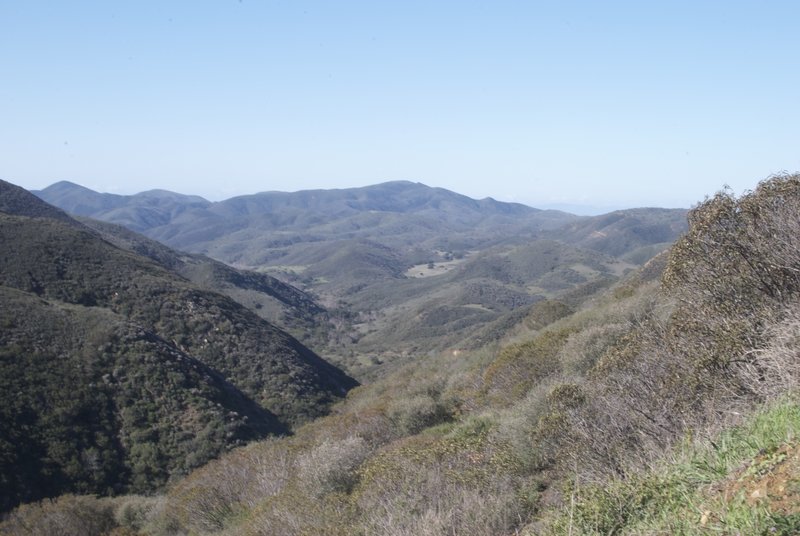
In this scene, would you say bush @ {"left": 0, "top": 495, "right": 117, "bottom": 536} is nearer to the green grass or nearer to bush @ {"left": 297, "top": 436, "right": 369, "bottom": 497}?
bush @ {"left": 297, "top": 436, "right": 369, "bottom": 497}

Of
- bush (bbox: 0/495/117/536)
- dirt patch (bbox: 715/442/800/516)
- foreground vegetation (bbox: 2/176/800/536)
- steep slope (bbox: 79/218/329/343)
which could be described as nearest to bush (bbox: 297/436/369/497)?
foreground vegetation (bbox: 2/176/800/536)

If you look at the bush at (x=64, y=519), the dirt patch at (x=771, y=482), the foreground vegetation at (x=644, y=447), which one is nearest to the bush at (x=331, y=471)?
the foreground vegetation at (x=644, y=447)

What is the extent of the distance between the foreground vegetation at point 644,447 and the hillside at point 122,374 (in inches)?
440

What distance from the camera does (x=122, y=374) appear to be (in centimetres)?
2919

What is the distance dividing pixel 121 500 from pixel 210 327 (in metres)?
23.2

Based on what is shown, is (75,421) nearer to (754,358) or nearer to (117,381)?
(117,381)

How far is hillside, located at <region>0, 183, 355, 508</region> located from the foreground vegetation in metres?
11.2

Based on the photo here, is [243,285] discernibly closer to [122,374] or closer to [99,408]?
[122,374]

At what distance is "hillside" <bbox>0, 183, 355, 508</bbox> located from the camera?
77.9ft

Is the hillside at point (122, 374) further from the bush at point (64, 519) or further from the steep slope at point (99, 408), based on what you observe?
the bush at point (64, 519)

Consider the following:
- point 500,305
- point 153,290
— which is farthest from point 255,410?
point 500,305

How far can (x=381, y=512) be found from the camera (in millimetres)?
7613

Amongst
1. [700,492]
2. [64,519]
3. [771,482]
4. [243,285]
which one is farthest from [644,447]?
[243,285]

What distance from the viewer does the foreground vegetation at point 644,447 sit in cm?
441
